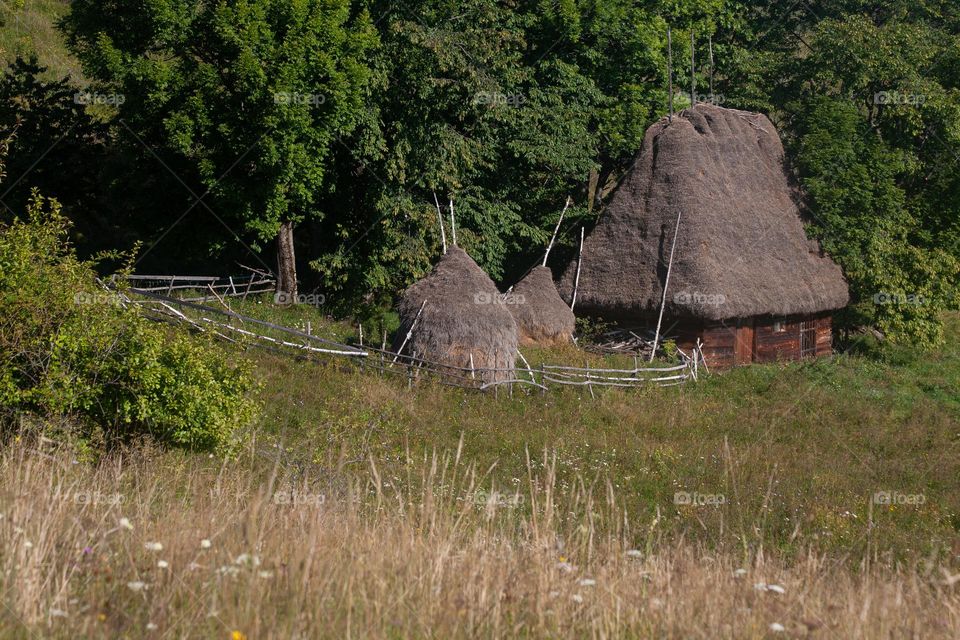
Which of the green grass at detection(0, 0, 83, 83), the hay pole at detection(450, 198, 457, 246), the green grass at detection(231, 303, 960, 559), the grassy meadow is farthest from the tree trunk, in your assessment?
the green grass at detection(0, 0, 83, 83)

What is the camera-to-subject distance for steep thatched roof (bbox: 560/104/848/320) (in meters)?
20.4

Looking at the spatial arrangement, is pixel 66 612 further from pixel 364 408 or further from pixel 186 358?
pixel 364 408

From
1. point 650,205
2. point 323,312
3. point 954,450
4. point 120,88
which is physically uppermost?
point 120,88

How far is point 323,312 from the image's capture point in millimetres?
21266

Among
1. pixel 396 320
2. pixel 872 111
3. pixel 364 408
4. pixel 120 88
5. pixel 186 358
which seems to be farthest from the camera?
pixel 872 111

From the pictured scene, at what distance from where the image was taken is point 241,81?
1731cm

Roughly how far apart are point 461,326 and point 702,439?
16.5 ft

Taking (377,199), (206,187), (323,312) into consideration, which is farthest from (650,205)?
(206,187)

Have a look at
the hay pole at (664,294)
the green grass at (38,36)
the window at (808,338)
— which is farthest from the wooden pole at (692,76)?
the green grass at (38,36)

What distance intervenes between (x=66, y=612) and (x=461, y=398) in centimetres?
1241

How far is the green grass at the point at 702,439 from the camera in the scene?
34.9ft

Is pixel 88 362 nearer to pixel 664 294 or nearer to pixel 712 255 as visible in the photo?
pixel 664 294

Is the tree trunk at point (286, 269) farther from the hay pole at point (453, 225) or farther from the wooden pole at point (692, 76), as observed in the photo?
the wooden pole at point (692, 76)

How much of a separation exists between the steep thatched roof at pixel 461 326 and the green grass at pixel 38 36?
1878 centimetres
